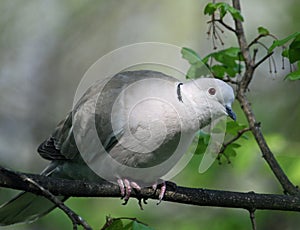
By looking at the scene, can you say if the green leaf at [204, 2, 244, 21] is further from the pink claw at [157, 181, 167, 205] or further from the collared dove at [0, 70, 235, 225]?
the pink claw at [157, 181, 167, 205]

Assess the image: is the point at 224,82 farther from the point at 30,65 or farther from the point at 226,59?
the point at 30,65

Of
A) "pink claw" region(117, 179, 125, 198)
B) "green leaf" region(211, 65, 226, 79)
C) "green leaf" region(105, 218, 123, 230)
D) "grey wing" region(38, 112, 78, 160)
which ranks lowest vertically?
"pink claw" region(117, 179, 125, 198)

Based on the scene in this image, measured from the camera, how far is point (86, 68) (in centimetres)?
598

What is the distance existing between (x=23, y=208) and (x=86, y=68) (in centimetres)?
295

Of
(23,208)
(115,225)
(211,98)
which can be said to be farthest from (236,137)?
(23,208)

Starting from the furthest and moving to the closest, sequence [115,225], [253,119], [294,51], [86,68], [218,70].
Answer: [86,68], [218,70], [253,119], [294,51], [115,225]

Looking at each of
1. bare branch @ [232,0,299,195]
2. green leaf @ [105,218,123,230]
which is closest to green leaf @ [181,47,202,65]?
bare branch @ [232,0,299,195]

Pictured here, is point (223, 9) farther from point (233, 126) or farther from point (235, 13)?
point (233, 126)

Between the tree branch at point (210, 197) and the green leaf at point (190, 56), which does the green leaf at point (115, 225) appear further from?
the green leaf at point (190, 56)

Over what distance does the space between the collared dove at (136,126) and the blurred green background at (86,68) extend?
1.21 meters

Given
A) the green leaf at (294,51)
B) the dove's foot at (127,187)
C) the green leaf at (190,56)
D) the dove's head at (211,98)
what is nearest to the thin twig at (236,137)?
the dove's head at (211,98)

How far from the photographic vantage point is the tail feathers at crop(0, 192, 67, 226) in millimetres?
A: 3080

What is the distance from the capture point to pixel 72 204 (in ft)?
15.8

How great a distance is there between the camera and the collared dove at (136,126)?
2768 millimetres
